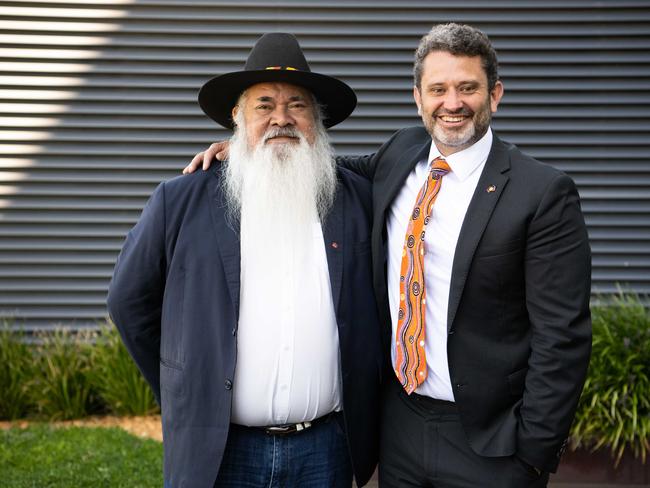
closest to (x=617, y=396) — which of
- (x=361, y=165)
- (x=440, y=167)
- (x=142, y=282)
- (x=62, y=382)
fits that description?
(x=361, y=165)

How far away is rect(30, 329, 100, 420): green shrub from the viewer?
6059mm

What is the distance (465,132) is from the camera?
295 centimetres

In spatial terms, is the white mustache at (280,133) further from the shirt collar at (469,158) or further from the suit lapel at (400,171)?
the shirt collar at (469,158)

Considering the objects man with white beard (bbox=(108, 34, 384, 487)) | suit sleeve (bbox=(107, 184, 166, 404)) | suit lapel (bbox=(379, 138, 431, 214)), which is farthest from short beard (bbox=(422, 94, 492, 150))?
suit sleeve (bbox=(107, 184, 166, 404))

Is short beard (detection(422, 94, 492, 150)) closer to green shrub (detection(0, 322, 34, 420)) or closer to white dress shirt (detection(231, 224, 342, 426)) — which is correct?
white dress shirt (detection(231, 224, 342, 426))

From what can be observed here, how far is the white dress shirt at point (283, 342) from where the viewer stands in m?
2.99

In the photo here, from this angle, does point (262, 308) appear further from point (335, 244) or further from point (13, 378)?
point (13, 378)

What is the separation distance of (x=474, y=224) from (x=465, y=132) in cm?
36

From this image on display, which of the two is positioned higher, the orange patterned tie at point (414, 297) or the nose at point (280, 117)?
the nose at point (280, 117)

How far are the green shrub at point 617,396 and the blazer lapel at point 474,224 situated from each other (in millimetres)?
2565

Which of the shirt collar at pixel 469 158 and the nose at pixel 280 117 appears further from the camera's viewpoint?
the nose at pixel 280 117

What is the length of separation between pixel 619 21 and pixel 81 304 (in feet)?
17.0

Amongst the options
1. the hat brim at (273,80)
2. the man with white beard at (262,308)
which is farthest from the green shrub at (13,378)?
the hat brim at (273,80)

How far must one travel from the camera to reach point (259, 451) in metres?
3.04
